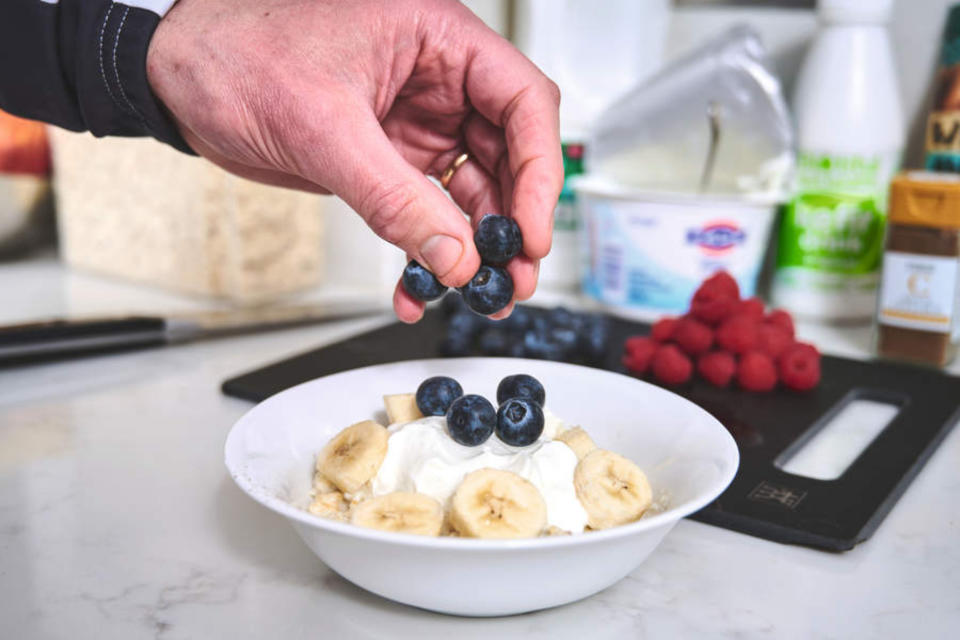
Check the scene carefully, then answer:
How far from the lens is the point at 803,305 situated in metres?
1.28

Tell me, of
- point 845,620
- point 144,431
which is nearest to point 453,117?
point 144,431

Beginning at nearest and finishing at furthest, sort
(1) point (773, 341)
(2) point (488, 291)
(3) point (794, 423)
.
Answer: (2) point (488, 291), (3) point (794, 423), (1) point (773, 341)

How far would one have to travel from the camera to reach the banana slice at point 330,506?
0.58m

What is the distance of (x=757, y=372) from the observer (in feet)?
3.09

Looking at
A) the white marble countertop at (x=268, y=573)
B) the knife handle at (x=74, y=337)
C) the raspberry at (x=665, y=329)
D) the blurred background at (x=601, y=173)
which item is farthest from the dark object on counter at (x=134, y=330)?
the raspberry at (x=665, y=329)

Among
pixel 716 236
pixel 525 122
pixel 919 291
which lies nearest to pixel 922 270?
pixel 919 291

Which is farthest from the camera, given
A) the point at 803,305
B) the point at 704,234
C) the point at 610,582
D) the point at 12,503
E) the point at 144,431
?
the point at 803,305

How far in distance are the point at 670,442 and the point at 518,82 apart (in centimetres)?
33

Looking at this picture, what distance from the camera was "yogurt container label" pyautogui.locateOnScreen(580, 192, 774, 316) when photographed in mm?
1174

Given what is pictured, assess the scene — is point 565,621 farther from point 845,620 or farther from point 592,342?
point 592,342

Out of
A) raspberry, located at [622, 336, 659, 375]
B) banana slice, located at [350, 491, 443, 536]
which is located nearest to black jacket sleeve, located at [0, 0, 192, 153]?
banana slice, located at [350, 491, 443, 536]

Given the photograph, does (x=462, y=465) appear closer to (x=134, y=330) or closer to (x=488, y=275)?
(x=488, y=275)

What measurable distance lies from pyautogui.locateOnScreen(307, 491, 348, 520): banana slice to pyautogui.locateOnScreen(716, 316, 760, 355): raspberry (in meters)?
0.52

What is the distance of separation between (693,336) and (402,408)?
1.36 feet
